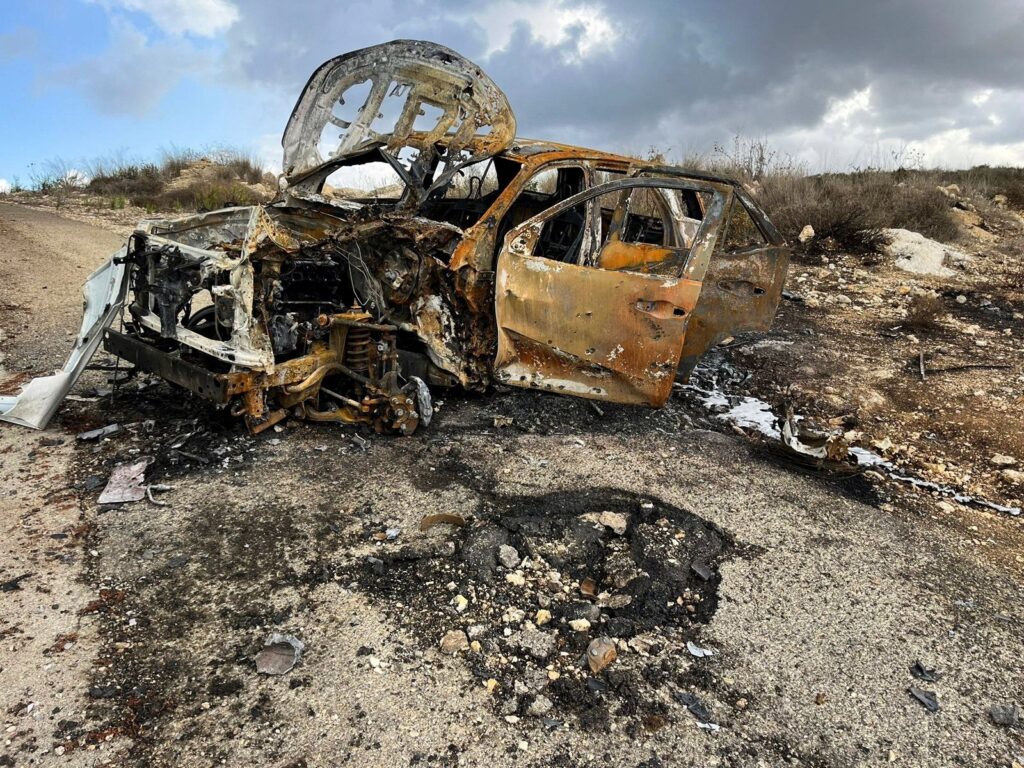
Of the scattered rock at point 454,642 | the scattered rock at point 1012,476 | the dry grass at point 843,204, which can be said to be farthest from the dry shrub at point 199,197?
the scattered rock at point 1012,476

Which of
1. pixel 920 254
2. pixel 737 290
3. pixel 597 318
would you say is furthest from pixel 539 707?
pixel 920 254

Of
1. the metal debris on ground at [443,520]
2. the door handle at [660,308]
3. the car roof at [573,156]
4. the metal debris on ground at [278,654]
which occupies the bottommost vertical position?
the metal debris on ground at [278,654]

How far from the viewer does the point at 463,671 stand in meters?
2.56

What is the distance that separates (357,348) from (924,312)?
649 centimetres

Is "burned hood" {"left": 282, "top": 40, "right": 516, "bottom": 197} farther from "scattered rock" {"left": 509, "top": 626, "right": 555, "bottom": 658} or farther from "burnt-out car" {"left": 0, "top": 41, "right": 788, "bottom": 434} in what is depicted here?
"scattered rock" {"left": 509, "top": 626, "right": 555, "bottom": 658}

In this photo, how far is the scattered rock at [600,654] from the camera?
2615mm

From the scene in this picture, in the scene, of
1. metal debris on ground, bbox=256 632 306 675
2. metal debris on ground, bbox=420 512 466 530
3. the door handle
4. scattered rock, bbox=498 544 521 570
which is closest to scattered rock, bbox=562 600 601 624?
scattered rock, bbox=498 544 521 570

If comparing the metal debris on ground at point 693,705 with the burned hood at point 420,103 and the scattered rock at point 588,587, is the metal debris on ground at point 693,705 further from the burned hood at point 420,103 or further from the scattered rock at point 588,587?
the burned hood at point 420,103

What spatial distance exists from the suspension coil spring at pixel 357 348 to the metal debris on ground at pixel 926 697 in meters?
3.42

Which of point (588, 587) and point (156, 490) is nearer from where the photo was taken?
point (588, 587)

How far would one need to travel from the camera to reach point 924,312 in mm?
7691

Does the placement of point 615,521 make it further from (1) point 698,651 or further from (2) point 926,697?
(2) point 926,697

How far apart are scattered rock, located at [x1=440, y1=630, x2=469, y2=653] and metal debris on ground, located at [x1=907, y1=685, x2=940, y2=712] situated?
174cm

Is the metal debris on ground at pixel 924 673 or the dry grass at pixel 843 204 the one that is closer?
the metal debris on ground at pixel 924 673
